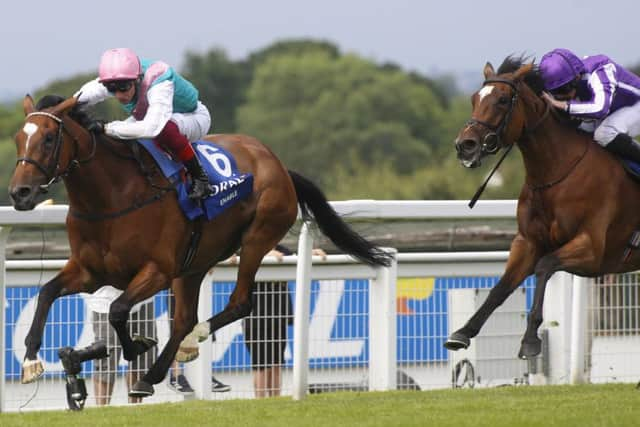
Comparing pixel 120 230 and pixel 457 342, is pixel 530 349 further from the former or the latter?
pixel 120 230

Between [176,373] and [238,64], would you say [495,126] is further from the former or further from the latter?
[238,64]

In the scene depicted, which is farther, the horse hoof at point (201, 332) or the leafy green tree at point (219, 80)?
the leafy green tree at point (219, 80)

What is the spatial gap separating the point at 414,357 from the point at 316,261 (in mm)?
927

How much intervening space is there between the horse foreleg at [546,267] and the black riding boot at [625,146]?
0.56 m

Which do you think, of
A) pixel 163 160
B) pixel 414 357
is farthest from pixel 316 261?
pixel 163 160

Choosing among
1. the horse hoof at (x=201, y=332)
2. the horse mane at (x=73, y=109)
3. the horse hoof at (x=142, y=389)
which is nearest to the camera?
the horse mane at (x=73, y=109)

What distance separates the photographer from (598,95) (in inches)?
284

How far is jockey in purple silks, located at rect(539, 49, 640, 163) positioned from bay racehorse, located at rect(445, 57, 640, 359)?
0.27 ft

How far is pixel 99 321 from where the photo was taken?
24.8ft

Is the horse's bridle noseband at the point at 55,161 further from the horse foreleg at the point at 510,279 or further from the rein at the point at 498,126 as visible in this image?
the horse foreleg at the point at 510,279

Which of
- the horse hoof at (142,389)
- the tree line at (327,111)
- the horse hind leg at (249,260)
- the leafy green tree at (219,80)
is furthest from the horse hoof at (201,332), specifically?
the leafy green tree at (219,80)

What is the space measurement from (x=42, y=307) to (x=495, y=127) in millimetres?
2473

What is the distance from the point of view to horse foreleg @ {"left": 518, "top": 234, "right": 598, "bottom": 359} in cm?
670

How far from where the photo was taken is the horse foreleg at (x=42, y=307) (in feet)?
20.7
